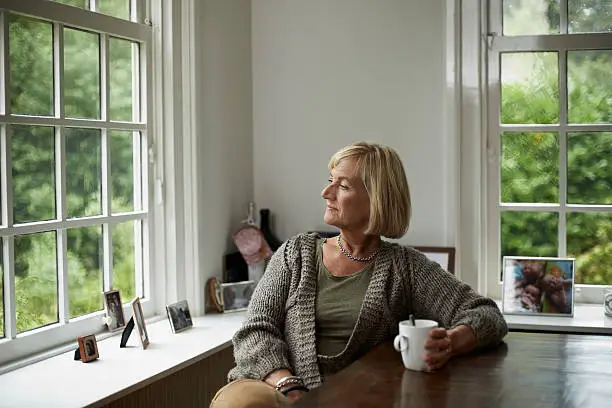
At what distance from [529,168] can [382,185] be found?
132 centimetres

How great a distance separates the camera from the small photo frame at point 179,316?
3.04m

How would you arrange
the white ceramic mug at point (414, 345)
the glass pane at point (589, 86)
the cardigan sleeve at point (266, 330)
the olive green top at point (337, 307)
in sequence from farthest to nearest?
the glass pane at point (589, 86) < the olive green top at point (337, 307) < the cardigan sleeve at point (266, 330) < the white ceramic mug at point (414, 345)

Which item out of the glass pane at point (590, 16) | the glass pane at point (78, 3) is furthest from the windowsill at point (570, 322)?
the glass pane at point (78, 3)

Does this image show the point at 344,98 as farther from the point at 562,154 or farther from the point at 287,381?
the point at 287,381

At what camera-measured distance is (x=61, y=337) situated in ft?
9.00

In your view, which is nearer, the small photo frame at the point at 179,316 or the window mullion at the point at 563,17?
the small photo frame at the point at 179,316

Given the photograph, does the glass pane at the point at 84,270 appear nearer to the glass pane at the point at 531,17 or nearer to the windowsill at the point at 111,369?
the windowsill at the point at 111,369

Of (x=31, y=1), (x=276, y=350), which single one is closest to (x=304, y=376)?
(x=276, y=350)

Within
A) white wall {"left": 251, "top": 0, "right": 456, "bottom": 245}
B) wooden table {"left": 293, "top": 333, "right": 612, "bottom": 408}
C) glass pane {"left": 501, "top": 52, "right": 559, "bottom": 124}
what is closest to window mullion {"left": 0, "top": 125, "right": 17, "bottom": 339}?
wooden table {"left": 293, "top": 333, "right": 612, "bottom": 408}

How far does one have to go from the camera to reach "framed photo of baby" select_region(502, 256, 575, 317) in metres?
3.26

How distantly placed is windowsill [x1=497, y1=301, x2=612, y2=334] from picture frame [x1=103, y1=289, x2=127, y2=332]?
1431 mm

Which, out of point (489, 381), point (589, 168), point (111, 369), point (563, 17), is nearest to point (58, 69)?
point (111, 369)

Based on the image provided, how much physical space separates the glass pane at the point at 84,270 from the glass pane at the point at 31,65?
0.45m

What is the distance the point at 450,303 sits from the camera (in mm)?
2250
